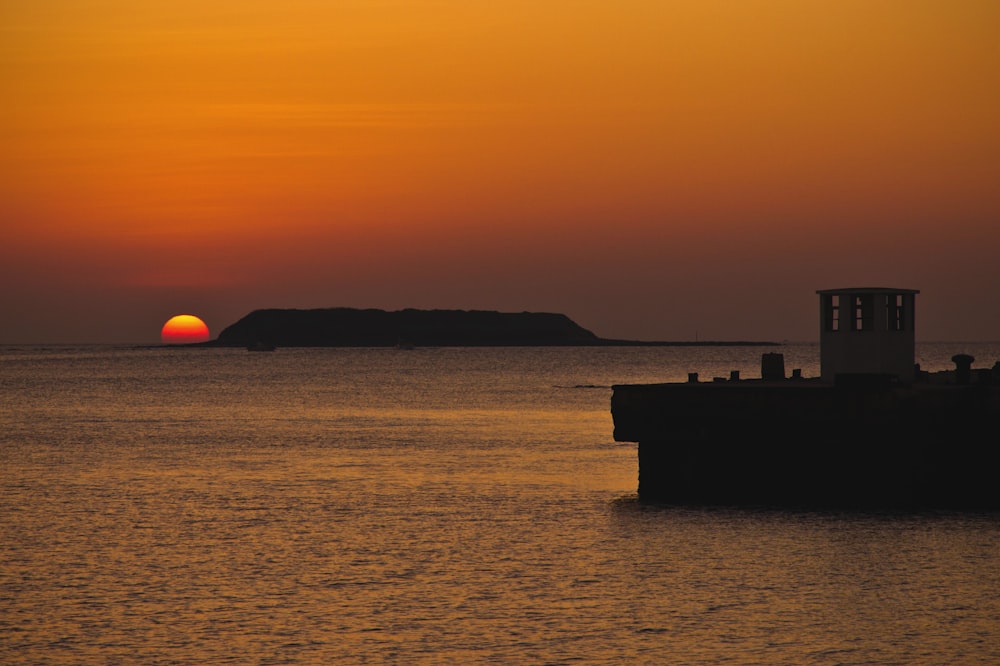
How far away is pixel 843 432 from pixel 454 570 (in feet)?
38.5

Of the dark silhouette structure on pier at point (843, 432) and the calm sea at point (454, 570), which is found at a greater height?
the dark silhouette structure on pier at point (843, 432)

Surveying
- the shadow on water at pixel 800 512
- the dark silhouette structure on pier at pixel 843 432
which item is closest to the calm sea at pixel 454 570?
the shadow on water at pixel 800 512

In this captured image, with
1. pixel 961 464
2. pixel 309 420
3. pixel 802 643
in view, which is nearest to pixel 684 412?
pixel 961 464

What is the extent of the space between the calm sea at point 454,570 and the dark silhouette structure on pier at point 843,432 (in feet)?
4.55

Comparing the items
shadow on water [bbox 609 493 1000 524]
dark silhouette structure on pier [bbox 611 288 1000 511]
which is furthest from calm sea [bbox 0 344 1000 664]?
dark silhouette structure on pier [bbox 611 288 1000 511]

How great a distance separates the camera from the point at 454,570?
90.9 feet

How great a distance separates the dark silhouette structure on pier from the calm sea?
1.39m

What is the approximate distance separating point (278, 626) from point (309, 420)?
6021cm

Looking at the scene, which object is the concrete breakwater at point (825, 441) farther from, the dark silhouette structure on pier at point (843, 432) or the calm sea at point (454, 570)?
the calm sea at point (454, 570)

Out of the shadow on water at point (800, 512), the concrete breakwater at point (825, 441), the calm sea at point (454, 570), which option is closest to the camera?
the calm sea at point (454, 570)

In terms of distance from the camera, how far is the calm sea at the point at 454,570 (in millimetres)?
21281

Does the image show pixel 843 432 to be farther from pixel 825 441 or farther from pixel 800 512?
pixel 800 512

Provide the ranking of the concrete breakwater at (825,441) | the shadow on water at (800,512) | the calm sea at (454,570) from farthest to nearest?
1. the concrete breakwater at (825,441)
2. the shadow on water at (800,512)
3. the calm sea at (454,570)

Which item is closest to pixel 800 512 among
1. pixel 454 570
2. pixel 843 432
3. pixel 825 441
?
pixel 825 441
